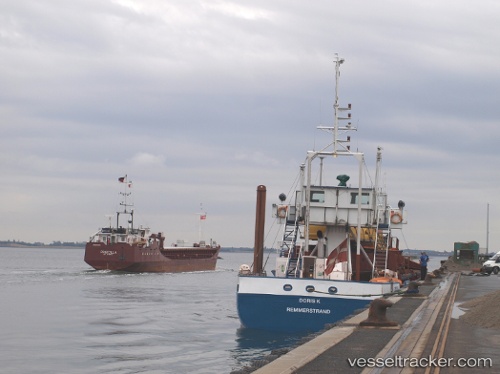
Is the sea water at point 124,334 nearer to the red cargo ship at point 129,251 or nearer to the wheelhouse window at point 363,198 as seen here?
the wheelhouse window at point 363,198

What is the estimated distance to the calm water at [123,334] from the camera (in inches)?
985

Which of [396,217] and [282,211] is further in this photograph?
[396,217]

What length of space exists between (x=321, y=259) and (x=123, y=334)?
27.4ft

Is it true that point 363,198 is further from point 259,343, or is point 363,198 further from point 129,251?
point 129,251

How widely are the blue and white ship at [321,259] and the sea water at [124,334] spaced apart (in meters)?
1.08

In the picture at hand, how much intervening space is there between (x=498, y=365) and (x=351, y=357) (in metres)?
2.49

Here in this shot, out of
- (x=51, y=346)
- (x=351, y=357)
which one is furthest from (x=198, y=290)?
(x=351, y=357)

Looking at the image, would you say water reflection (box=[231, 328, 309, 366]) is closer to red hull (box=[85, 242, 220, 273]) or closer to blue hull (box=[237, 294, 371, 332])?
blue hull (box=[237, 294, 371, 332])

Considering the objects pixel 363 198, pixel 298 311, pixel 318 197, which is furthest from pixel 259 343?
pixel 363 198

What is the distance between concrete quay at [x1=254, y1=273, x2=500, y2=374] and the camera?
13.5m

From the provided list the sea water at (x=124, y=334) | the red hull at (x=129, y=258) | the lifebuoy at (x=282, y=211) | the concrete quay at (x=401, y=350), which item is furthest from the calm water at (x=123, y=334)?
the red hull at (x=129, y=258)

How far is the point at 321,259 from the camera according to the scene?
103 ft

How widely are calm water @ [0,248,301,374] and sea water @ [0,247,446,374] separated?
3 centimetres

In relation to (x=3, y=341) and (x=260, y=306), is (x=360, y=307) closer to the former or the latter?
(x=260, y=306)
